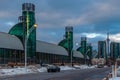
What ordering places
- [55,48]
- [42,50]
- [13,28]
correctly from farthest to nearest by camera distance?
1. [55,48]
2. [42,50]
3. [13,28]

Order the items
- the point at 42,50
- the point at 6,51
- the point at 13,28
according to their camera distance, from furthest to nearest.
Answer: the point at 42,50, the point at 13,28, the point at 6,51

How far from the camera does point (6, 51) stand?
336 feet

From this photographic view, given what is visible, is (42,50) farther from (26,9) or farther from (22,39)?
(26,9)

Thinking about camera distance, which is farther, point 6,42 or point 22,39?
point 22,39

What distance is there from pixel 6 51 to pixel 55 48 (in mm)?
54681

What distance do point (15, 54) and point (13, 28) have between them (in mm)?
12358

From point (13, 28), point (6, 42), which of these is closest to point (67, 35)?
point (13, 28)

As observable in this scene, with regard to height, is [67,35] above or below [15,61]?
above

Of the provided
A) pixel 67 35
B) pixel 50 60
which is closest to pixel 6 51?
pixel 50 60

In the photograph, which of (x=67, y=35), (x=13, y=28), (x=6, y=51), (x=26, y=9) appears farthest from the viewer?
(x=67, y=35)

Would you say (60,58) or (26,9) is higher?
(26,9)

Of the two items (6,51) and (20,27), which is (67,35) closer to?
(20,27)

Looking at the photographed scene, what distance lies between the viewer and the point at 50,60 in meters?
143

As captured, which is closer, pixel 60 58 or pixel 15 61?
pixel 15 61
